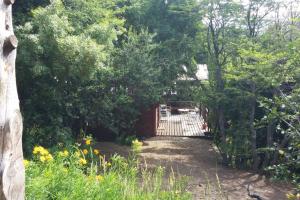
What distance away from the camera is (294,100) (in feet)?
14.8

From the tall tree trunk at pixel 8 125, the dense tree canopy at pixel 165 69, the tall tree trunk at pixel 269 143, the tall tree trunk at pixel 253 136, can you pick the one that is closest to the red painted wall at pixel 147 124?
the dense tree canopy at pixel 165 69

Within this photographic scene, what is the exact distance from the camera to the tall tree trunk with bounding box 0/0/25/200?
2.11 m

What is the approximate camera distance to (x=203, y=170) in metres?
6.85

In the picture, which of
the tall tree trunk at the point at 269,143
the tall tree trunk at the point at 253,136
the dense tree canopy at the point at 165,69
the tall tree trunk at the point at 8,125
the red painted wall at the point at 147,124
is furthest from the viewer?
the red painted wall at the point at 147,124

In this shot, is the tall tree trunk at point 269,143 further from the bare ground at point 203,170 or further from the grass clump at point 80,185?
the grass clump at point 80,185

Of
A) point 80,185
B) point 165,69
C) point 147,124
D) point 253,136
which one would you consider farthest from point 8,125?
point 147,124

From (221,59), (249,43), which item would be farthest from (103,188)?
(221,59)

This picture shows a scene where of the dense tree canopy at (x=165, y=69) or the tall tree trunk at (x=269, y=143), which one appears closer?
the dense tree canopy at (x=165, y=69)

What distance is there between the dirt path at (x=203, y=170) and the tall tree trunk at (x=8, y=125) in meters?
2.56

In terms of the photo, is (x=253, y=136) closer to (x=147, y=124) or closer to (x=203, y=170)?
(x=203, y=170)

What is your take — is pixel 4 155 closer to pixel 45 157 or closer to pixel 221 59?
pixel 45 157

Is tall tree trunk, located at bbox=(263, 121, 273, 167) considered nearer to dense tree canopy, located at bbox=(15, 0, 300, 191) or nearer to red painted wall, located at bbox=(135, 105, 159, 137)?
dense tree canopy, located at bbox=(15, 0, 300, 191)

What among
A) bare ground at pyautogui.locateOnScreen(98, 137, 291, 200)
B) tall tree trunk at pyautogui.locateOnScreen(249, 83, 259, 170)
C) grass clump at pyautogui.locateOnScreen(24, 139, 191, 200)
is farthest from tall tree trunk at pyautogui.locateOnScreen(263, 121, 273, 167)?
grass clump at pyautogui.locateOnScreen(24, 139, 191, 200)

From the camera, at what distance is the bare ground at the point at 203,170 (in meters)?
5.50
